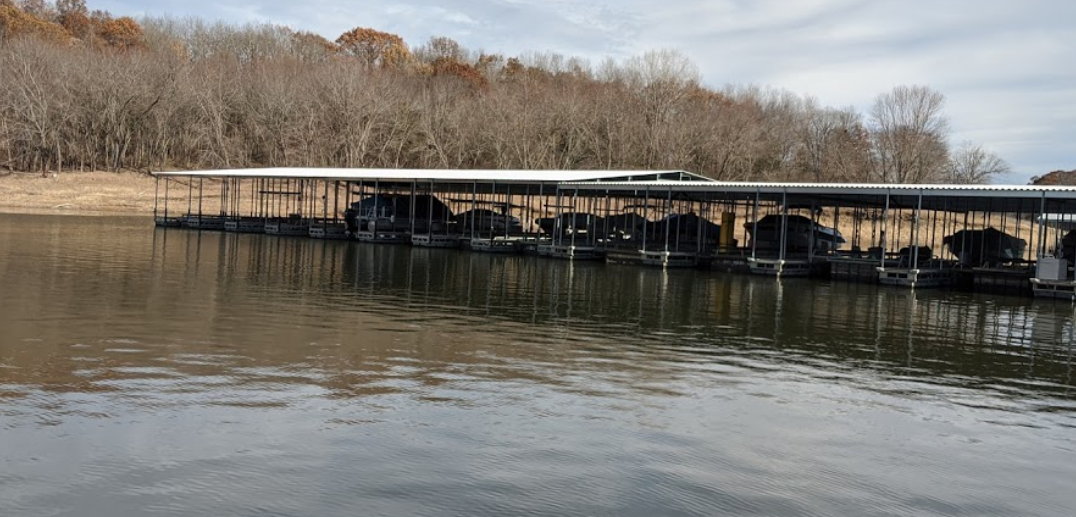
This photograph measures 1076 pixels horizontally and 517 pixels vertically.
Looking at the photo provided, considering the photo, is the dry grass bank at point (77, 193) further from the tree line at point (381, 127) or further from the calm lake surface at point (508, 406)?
the calm lake surface at point (508, 406)

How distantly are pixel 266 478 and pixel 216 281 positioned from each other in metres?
17.2

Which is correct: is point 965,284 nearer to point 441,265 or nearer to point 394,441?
point 441,265

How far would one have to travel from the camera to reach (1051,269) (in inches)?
1145

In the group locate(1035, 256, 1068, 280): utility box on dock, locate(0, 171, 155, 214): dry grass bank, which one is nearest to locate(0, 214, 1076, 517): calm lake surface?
locate(1035, 256, 1068, 280): utility box on dock

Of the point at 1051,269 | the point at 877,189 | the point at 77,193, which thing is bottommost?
the point at 1051,269

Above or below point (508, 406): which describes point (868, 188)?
above

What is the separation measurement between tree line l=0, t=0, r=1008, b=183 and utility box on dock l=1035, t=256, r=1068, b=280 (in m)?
46.0

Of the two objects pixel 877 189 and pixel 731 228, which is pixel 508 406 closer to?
pixel 877 189

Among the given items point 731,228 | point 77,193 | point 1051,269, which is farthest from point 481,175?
point 77,193

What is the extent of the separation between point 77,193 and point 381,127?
23.9m

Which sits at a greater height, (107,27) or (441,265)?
(107,27)

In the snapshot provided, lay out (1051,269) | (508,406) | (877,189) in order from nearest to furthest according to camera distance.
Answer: (508,406) → (1051,269) → (877,189)

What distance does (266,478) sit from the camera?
27.2 ft

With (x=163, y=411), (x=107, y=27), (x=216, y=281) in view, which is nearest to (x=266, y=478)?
(x=163, y=411)
